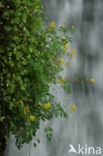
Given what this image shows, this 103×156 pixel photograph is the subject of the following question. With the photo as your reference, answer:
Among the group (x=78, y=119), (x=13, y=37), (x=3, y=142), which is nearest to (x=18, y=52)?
(x=13, y=37)

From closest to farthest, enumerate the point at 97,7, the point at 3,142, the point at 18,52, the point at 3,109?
the point at 18,52 < the point at 3,109 < the point at 3,142 < the point at 97,7

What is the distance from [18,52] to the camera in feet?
5.71

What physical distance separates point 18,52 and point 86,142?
5.45 ft

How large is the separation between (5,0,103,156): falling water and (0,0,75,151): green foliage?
2.29ft

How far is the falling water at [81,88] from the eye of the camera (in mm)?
2766

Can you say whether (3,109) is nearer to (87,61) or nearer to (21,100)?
(21,100)

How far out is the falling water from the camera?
109 inches

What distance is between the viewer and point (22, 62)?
1.75m

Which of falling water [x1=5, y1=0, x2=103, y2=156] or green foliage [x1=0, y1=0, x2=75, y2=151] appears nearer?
green foliage [x1=0, y1=0, x2=75, y2=151]

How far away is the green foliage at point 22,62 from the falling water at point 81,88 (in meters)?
0.70

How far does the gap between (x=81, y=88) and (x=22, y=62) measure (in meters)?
1.47

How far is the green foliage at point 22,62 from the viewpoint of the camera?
1.76 m

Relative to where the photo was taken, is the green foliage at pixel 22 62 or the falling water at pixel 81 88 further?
the falling water at pixel 81 88

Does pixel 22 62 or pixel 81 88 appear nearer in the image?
pixel 22 62
